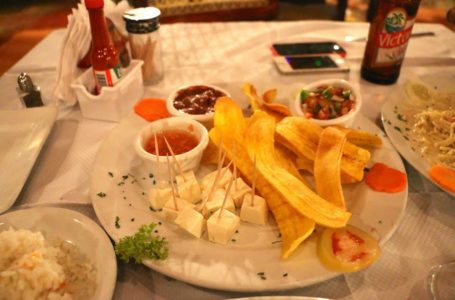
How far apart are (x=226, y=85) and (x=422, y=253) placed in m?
1.13

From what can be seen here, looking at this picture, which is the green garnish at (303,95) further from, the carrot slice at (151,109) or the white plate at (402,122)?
the carrot slice at (151,109)

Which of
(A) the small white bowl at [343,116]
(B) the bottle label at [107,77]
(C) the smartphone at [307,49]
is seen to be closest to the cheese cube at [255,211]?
(A) the small white bowl at [343,116]

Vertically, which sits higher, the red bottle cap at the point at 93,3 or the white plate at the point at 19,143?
the red bottle cap at the point at 93,3

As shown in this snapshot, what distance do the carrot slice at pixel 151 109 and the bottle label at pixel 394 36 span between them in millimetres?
1069

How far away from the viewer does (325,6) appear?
18.0 feet

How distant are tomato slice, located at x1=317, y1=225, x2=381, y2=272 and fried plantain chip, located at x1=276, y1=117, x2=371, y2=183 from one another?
24cm

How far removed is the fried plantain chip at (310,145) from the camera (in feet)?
4.10

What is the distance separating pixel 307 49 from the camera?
2.22 metres

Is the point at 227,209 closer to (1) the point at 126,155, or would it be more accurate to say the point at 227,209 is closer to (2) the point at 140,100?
(1) the point at 126,155

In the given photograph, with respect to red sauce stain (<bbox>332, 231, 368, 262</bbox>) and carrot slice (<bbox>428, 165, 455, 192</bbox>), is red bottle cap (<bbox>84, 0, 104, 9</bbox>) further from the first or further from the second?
carrot slice (<bbox>428, 165, 455, 192</bbox>)

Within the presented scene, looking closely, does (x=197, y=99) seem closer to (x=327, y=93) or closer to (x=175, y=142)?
(x=175, y=142)

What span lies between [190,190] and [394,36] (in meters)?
1.22

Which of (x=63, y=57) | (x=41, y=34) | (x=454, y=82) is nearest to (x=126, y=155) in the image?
(x=63, y=57)

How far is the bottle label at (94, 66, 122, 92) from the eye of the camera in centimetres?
158
